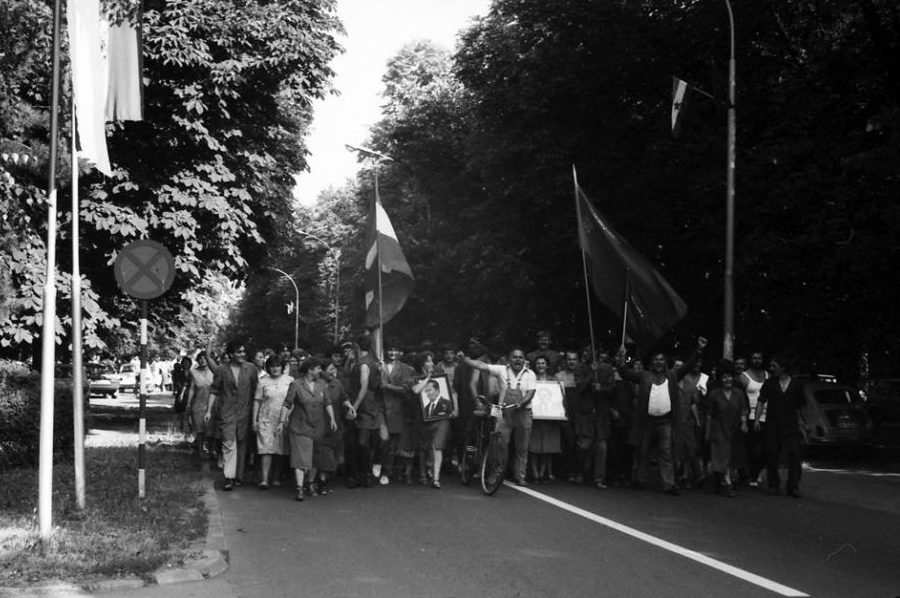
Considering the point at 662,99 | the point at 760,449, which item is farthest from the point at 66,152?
the point at 662,99

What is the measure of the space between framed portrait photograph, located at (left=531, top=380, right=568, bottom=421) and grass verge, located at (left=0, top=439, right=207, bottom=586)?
4482 millimetres

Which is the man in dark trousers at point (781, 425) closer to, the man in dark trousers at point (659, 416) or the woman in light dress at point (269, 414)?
the man in dark trousers at point (659, 416)

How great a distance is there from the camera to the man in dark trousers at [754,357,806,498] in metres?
13.8

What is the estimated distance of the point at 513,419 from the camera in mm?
14031

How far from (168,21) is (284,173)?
18.5ft

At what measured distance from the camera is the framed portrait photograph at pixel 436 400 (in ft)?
46.5

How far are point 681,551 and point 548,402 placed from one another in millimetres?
5170

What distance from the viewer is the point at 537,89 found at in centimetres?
2727

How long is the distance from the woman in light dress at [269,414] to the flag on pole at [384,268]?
3.00m

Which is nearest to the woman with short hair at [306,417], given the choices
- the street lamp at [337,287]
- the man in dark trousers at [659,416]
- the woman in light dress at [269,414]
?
the woman in light dress at [269,414]

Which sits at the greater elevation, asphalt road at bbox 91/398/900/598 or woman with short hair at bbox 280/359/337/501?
woman with short hair at bbox 280/359/337/501

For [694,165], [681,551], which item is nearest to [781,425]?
[681,551]

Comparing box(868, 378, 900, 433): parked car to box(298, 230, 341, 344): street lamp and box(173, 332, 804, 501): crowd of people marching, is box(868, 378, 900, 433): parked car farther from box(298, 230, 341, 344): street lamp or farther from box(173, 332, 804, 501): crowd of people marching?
box(298, 230, 341, 344): street lamp

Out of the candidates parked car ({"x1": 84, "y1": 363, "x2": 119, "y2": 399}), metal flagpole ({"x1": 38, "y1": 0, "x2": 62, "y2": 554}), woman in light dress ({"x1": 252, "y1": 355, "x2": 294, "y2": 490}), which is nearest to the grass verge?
metal flagpole ({"x1": 38, "y1": 0, "x2": 62, "y2": 554})
